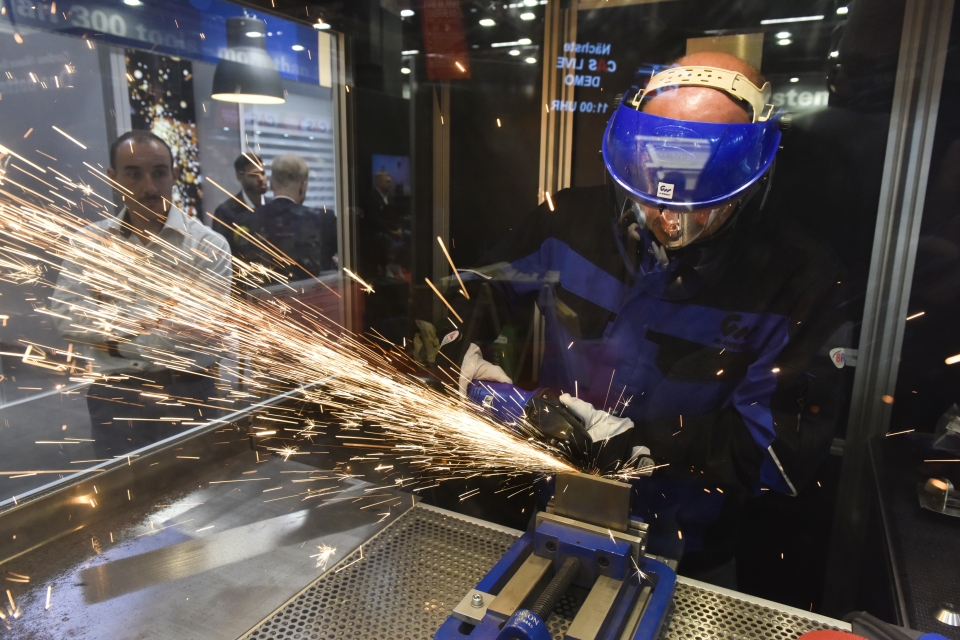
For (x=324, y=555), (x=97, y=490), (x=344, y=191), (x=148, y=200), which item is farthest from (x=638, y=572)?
(x=344, y=191)

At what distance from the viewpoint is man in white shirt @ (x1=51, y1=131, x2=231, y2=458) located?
2.71m

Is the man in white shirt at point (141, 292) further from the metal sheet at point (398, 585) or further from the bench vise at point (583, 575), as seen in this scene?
the bench vise at point (583, 575)

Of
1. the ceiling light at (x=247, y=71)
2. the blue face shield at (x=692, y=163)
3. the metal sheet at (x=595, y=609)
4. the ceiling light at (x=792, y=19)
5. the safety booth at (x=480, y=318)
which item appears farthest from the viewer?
the ceiling light at (x=247, y=71)

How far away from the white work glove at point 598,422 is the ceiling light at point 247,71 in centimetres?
236

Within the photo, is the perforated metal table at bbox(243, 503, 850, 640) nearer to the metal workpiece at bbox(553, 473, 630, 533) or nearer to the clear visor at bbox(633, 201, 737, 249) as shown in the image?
the metal workpiece at bbox(553, 473, 630, 533)

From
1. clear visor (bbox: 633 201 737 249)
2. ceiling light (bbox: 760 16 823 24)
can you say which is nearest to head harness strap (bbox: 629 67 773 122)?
clear visor (bbox: 633 201 737 249)

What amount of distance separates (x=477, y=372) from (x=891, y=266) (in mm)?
1625

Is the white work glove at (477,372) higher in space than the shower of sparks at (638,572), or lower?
higher

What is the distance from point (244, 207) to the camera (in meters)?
3.22

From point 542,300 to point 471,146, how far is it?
1.07 meters

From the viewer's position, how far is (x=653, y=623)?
3.72 feet

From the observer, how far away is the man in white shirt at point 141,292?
2.71 meters

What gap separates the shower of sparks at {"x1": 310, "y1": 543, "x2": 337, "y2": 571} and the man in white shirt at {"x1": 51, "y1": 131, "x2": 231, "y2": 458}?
5.62 feet

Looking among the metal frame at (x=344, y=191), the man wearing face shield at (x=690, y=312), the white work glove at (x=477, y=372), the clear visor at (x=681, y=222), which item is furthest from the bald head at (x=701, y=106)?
the metal frame at (x=344, y=191)
